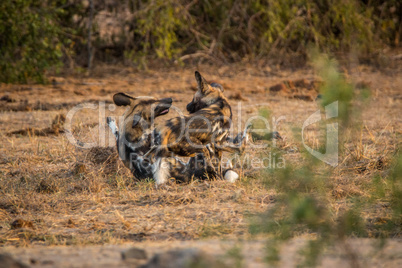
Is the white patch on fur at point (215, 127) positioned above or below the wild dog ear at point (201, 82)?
below

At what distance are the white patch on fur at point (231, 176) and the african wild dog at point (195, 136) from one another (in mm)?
77

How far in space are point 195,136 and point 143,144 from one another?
38 cm

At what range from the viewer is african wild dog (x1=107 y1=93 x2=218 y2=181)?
4051 mm

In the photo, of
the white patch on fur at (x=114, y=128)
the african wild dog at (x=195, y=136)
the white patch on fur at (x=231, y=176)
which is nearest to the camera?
the african wild dog at (x=195, y=136)

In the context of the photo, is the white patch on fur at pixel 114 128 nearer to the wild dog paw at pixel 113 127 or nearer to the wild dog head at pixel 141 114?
the wild dog paw at pixel 113 127

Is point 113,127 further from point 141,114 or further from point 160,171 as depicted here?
point 160,171

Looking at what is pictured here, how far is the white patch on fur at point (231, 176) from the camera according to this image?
415 centimetres

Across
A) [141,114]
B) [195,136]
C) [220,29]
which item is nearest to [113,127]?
[141,114]

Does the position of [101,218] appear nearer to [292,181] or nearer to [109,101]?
[292,181]

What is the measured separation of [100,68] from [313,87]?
424 cm

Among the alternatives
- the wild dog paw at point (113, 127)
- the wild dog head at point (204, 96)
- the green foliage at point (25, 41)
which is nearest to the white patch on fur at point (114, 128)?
the wild dog paw at point (113, 127)

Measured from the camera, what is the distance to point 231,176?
4.16m

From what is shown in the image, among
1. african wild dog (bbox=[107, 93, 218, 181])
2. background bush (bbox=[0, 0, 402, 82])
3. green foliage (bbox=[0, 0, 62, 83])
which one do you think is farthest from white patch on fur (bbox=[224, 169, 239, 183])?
background bush (bbox=[0, 0, 402, 82])

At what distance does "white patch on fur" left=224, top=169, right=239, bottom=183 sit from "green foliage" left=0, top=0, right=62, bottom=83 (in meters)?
5.48
